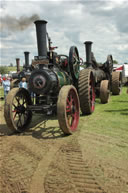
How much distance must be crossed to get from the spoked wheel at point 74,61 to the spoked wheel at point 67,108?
1439mm

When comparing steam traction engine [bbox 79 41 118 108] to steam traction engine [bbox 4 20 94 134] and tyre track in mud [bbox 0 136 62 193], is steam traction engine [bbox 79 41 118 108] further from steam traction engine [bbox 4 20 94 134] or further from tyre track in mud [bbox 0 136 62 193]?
tyre track in mud [bbox 0 136 62 193]

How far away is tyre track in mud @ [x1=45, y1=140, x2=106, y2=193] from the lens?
2172 millimetres

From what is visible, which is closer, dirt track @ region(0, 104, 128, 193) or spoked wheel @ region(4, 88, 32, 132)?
dirt track @ region(0, 104, 128, 193)

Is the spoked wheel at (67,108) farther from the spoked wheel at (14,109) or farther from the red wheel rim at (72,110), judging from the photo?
the spoked wheel at (14,109)

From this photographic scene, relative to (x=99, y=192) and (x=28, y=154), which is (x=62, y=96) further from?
(x=99, y=192)

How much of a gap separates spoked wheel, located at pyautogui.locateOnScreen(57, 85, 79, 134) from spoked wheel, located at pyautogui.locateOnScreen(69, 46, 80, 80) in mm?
1439

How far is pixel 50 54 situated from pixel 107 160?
3195mm

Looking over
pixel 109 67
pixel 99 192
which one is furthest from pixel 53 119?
pixel 109 67

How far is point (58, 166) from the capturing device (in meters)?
2.70

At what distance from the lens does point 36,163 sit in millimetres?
2820

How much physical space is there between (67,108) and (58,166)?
1619 millimetres

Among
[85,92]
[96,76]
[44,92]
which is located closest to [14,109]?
[44,92]

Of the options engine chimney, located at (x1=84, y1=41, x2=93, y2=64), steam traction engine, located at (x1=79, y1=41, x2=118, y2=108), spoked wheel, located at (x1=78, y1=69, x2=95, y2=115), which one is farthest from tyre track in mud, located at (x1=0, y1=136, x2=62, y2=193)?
engine chimney, located at (x1=84, y1=41, x2=93, y2=64)

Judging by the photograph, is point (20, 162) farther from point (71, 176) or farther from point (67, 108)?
point (67, 108)
